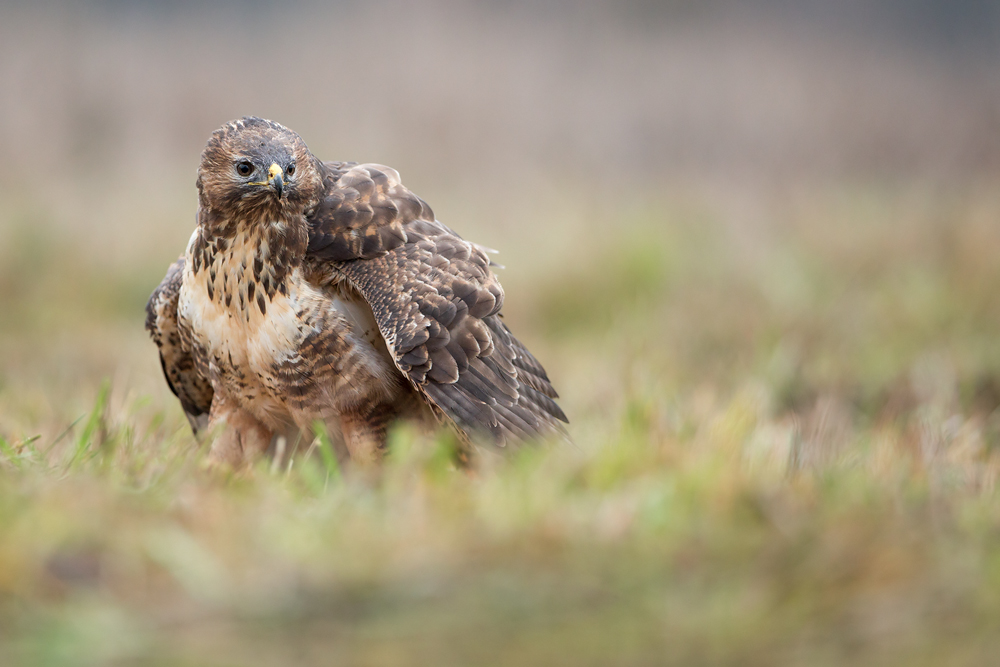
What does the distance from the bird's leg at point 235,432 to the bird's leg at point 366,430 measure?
1.22ft

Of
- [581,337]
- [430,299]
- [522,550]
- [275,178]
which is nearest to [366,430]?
[430,299]

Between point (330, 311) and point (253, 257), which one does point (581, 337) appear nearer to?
point (330, 311)

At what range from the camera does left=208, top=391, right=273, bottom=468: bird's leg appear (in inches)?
154

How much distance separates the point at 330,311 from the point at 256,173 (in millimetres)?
556

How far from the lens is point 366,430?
383cm

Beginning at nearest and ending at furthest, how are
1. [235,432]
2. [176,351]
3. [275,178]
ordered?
[275,178]
[235,432]
[176,351]

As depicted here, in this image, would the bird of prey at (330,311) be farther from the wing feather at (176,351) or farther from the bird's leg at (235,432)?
the wing feather at (176,351)

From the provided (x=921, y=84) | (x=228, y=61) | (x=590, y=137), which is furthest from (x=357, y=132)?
(x=921, y=84)

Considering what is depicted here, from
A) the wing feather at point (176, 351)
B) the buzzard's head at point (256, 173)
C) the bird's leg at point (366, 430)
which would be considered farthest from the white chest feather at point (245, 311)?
the bird's leg at point (366, 430)

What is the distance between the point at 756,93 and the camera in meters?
11.2

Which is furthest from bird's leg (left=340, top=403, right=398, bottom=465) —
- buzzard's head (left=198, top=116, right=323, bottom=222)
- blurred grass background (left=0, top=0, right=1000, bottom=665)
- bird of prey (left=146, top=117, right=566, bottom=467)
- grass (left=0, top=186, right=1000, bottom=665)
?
buzzard's head (left=198, top=116, right=323, bottom=222)

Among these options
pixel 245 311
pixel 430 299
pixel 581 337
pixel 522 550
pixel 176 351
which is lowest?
pixel 581 337

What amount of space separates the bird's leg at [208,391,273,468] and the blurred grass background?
0.48 ft

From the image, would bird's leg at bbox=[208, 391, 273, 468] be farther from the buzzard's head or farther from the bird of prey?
the buzzard's head
